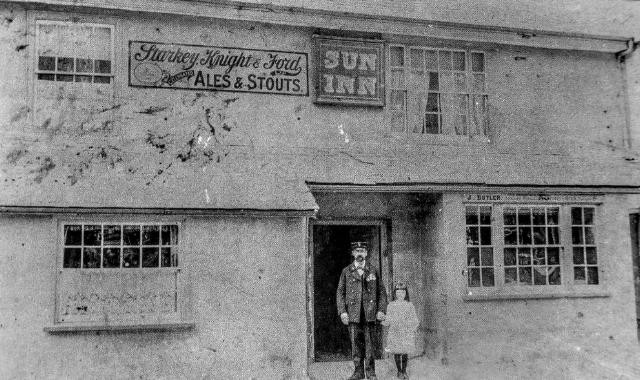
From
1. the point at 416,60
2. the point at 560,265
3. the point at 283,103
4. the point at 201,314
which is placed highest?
the point at 416,60

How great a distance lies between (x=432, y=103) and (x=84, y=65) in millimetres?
5674

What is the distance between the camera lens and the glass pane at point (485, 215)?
10.4 metres

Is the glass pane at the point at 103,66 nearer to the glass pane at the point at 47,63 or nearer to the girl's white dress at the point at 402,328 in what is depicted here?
the glass pane at the point at 47,63

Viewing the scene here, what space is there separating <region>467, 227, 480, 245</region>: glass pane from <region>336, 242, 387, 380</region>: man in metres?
1.90

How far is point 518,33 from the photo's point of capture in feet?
35.3

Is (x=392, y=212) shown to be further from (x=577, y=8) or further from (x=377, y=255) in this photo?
(x=577, y=8)

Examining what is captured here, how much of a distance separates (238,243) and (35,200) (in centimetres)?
289

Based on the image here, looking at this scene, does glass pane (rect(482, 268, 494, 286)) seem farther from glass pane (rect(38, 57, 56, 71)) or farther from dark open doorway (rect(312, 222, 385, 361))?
glass pane (rect(38, 57, 56, 71))

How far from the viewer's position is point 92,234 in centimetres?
891

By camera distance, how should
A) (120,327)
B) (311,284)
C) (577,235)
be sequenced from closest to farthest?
(120,327)
(311,284)
(577,235)

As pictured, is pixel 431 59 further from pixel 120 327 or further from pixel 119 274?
pixel 120 327

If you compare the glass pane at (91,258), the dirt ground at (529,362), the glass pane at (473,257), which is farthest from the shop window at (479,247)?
the glass pane at (91,258)

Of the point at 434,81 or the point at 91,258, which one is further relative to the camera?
the point at 434,81

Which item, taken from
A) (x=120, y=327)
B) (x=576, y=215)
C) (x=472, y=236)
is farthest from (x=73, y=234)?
(x=576, y=215)
